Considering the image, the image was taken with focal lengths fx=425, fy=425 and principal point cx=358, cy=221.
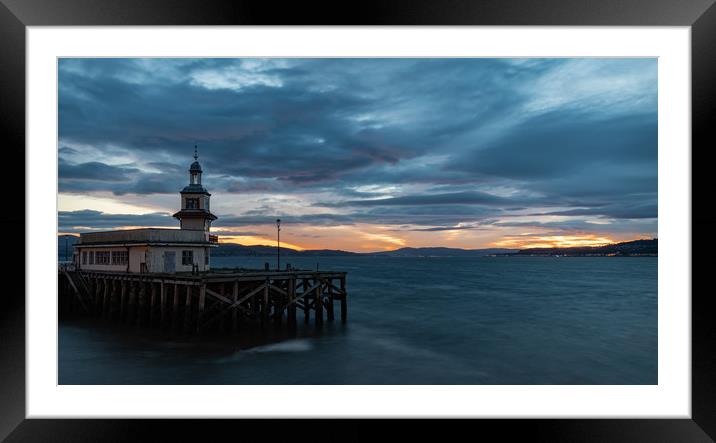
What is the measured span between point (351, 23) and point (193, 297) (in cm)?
1158

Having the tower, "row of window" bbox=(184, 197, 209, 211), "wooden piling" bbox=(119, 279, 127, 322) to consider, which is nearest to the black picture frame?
"wooden piling" bbox=(119, 279, 127, 322)

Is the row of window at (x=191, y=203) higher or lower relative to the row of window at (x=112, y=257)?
higher

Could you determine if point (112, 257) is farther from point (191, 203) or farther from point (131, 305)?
point (191, 203)

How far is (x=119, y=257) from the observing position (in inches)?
646

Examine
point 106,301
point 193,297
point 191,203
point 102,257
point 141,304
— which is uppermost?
point 191,203

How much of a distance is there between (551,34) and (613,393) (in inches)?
135

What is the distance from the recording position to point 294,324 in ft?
49.4

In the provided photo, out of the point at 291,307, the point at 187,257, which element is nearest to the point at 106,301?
the point at 187,257

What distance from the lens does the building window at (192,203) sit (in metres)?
17.5

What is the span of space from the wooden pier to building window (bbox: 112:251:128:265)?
457 mm

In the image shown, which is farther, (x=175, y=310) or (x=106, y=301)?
(x=106, y=301)

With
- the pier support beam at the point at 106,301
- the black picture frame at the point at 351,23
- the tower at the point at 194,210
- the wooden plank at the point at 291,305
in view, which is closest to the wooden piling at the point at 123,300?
the pier support beam at the point at 106,301

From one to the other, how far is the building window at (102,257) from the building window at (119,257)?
640mm

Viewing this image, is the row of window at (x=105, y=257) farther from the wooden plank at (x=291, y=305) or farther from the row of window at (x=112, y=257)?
the wooden plank at (x=291, y=305)
